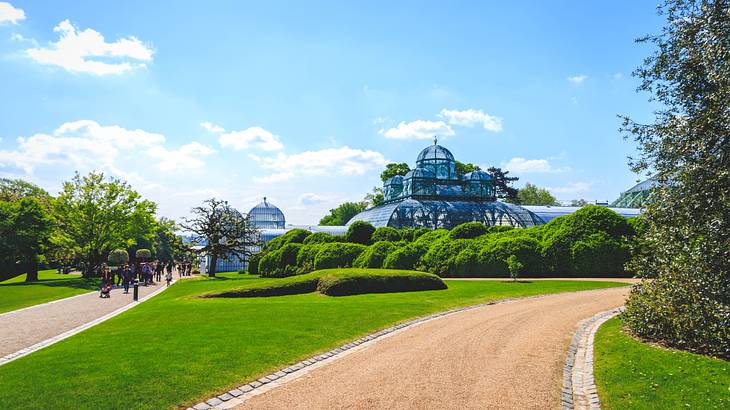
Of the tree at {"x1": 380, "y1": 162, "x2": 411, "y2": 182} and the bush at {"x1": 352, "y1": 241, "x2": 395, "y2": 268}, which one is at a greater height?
the tree at {"x1": 380, "y1": 162, "x2": 411, "y2": 182}

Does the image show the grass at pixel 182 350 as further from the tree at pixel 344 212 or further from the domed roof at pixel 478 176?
the tree at pixel 344 212

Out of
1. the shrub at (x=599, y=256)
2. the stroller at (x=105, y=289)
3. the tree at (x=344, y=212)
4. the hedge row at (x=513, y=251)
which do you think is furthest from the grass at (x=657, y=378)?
the tree at (x=344, y=212)

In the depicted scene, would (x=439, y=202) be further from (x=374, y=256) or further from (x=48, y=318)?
(x=48, y=318)

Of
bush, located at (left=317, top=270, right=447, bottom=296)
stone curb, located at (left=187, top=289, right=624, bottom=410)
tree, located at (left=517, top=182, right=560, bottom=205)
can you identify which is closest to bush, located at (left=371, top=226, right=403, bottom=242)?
bush, located at (left=317, top=270, right=447, bottom=296)

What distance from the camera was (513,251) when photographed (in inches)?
1134

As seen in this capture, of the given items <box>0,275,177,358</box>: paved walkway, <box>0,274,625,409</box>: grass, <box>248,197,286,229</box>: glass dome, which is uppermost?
<box>248,197,286,229</box>: glass dome

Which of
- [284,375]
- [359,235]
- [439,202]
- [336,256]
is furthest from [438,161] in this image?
[284,375]

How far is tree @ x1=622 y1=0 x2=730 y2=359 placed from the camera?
9.01 metres

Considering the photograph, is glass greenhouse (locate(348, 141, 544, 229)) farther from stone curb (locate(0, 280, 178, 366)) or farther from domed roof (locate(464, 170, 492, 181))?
stone curb (locate(0, 280, 178, 366))

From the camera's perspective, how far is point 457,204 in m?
54.5

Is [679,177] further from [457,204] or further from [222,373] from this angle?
[457,204]

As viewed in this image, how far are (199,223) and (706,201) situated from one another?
40.3 metres

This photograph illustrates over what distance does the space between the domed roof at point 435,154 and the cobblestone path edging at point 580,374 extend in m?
49.8

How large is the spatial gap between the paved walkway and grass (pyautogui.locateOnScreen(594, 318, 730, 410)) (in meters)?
13.0
